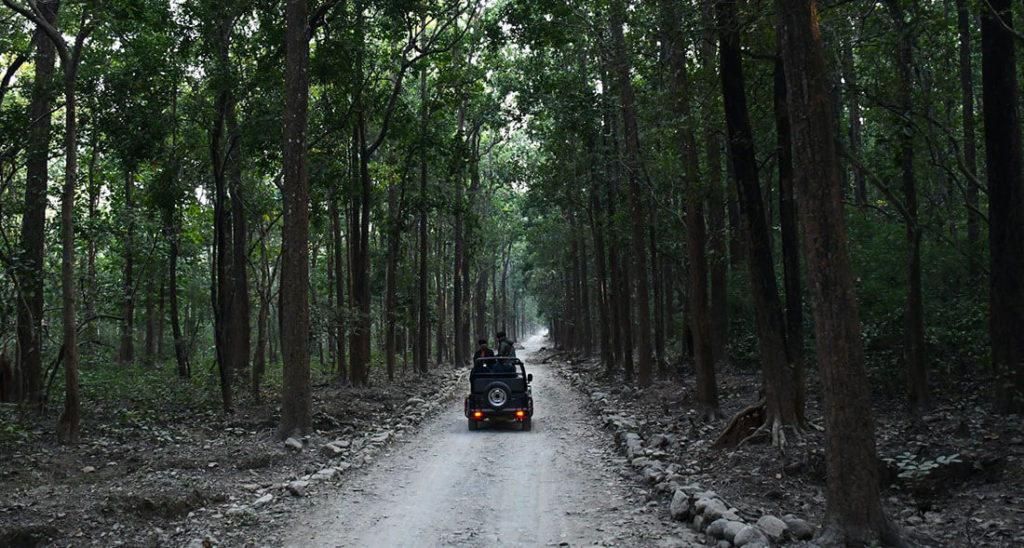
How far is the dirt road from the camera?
6.42 m

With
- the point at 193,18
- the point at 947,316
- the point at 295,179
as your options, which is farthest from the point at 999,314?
the point at 193,18

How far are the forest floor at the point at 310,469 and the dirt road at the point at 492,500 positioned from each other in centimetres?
39

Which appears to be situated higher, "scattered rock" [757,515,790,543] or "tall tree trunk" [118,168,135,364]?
"tall tree trunk" [118,168,135,364]

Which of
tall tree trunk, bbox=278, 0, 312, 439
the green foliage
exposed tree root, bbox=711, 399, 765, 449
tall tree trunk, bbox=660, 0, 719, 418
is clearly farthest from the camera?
tall tree trunk, bbox=660, 0, 719, 418

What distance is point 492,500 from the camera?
25.8 ft

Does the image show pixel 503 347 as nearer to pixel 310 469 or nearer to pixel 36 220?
pixel 310 469

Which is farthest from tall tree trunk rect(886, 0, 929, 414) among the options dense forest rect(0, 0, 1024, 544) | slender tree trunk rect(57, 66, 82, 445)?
slender tree trunk rect(57, 66, 82, 445)

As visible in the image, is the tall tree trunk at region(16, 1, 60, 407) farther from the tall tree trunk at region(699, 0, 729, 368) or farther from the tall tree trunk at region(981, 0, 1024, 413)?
the tall tree trunk at region(981, 0, 1024, 413)

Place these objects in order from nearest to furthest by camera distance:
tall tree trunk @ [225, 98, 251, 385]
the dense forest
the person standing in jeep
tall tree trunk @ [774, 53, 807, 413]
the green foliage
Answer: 1. the green foliage
2. the dense forest
3. tall tree trunk @ [774, 53, 807, 413]
4. tall tree trunk @ [225, 98, 251, 385]
5. the person standing in jeep

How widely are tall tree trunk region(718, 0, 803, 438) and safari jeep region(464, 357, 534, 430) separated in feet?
17.1

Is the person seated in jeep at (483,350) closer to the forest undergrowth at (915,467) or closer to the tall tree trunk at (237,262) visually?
the forest undergrowth at (915,467)

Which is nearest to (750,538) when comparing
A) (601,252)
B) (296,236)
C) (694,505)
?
(694,505)

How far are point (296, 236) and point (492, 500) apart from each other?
20.3ft

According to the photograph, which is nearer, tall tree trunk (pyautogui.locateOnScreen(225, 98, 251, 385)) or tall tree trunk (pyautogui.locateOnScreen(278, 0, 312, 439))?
tall tree trunk (pyautogui.locateOnScreen(278, 0, 312, 439))
